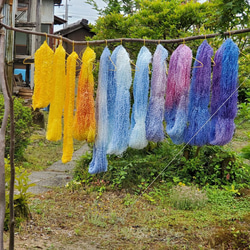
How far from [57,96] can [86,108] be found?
0.95 feet

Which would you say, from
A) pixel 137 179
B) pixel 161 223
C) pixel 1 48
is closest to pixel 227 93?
pixel 1 48

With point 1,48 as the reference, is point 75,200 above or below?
below

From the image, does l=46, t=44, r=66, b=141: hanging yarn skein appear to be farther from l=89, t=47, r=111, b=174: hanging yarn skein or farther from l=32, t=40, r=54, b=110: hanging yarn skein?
l=89, t=47, r=111, b=174: hanging yarn skein

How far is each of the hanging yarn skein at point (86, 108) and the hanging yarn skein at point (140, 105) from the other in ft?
1.21

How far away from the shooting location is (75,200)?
17.4ft

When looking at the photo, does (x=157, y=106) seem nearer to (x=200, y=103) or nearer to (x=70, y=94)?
(x=200, y=103)

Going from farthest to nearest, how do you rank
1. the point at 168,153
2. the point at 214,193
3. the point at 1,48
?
→ the point at 168,153 < the point at 214,193 < the point at 1,48

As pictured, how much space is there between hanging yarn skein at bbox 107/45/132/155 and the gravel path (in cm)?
304

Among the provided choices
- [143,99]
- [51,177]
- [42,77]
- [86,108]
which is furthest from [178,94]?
[51,177]

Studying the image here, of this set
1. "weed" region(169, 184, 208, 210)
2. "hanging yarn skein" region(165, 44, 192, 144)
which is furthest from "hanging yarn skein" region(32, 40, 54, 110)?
"weed" region(169, 184, 208, 210)

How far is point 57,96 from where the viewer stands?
313 cm

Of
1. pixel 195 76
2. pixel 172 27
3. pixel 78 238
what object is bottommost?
pixel 78 238

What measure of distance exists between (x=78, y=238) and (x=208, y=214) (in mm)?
1793

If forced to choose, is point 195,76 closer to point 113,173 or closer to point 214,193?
point 214,193
